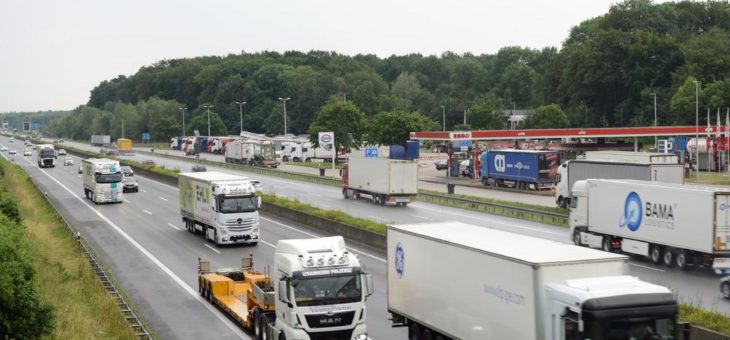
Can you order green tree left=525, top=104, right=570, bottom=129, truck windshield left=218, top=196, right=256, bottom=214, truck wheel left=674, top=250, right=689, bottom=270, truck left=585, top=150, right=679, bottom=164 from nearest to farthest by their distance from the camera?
truck wheel left=674, top=250, right=689, bottom=270 → truck windshield left=218, top=196, right=256, bottom=214 → truck left=585, top=150, right=679, bottom=164 → green tree left=525, top=104, right=570, bottom=129

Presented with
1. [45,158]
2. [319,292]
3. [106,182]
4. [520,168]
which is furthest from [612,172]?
[45,158]

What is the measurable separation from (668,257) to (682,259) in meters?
0.72

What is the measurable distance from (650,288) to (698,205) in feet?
60.2

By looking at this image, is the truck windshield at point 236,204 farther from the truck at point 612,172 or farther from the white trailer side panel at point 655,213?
the white trailer side panel at point 655,213

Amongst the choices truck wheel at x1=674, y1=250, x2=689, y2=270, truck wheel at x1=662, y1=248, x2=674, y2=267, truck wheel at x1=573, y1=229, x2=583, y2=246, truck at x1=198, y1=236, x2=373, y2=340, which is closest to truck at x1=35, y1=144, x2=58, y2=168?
truck wheel at x1=573, y1=229, x2=583, y2=246

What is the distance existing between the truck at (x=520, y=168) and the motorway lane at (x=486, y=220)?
1356cm

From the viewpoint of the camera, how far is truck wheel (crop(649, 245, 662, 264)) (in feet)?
110

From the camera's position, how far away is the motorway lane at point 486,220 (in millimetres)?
28448

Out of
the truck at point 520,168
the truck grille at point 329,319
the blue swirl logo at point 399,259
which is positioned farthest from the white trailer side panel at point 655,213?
the truck at point 520,168

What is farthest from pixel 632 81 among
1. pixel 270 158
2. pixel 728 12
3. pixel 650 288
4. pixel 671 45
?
pixel 650 288

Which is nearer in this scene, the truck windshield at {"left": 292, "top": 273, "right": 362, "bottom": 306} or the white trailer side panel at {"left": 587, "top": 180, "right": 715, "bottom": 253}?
the truck windshield at {"left": 292, "top": 273, "right": 362, "bottom": 306}

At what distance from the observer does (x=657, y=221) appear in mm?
33406

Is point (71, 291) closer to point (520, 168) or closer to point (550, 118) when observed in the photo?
point (520, 168)

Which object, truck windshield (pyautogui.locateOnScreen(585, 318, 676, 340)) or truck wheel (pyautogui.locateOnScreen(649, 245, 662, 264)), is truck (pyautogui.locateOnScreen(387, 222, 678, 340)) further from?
truck wheel (pyautogui.locateOnScreen(649, 245, 662, 264))
